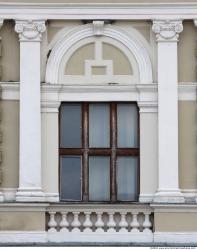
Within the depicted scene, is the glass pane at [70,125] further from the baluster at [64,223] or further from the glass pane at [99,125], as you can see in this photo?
the baluster at [64,223]

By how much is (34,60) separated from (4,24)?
0.73m

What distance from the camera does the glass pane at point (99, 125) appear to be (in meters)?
21.3

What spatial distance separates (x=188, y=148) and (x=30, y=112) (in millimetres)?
2440

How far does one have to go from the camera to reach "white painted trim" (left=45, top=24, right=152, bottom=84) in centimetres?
2116

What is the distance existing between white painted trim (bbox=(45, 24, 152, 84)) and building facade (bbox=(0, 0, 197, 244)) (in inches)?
0.6

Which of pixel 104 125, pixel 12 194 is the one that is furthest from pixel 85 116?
pixel 12 194

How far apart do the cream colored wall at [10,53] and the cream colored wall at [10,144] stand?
0.43 metres

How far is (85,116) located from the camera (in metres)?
21.3

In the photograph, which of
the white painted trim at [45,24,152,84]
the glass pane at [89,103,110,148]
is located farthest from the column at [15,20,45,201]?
the glass pane at [89,103,110,148]

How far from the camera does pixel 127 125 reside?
21297 mm

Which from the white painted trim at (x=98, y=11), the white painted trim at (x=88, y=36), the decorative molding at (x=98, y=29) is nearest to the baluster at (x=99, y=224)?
the white painted trim at (x=88, y=36)

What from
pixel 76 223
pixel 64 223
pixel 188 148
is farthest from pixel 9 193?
pixel 188 148

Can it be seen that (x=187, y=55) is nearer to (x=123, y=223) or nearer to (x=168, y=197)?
(x=168, y=197)
